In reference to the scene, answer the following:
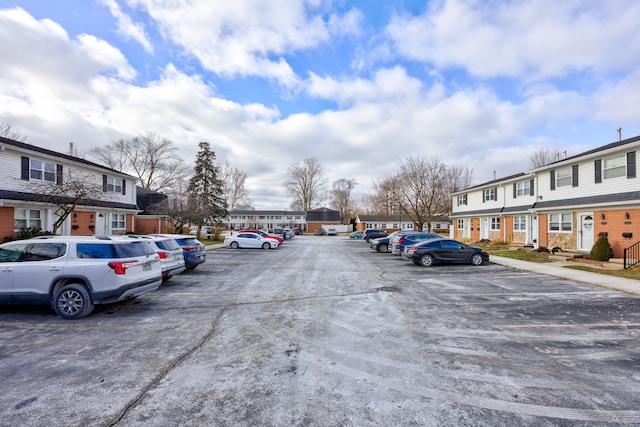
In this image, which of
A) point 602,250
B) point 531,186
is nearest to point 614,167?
point 602,250

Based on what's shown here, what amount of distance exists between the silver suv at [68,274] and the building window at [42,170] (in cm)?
1503

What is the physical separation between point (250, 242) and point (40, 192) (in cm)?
1362

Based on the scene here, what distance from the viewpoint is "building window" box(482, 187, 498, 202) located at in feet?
90.9

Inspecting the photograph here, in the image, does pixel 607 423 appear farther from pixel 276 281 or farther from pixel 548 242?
pixel 548 242

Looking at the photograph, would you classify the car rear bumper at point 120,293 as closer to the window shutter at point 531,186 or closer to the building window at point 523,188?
the window shutter at point 531,186

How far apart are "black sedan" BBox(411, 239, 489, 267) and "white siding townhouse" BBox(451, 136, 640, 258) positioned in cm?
670

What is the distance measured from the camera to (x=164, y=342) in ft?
16.6

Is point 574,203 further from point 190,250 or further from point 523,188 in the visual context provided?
point 190,250

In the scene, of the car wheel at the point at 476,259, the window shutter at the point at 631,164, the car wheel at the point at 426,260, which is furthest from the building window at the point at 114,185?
the window shutter at the point at 631,164

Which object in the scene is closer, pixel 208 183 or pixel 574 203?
pixel 574 203

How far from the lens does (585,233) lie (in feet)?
56.1

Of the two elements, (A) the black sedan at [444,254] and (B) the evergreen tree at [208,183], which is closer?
(A) the black sedan at [444,254]

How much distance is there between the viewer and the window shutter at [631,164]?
14.5 m

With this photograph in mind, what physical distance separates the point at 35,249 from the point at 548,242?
24.6 metres
